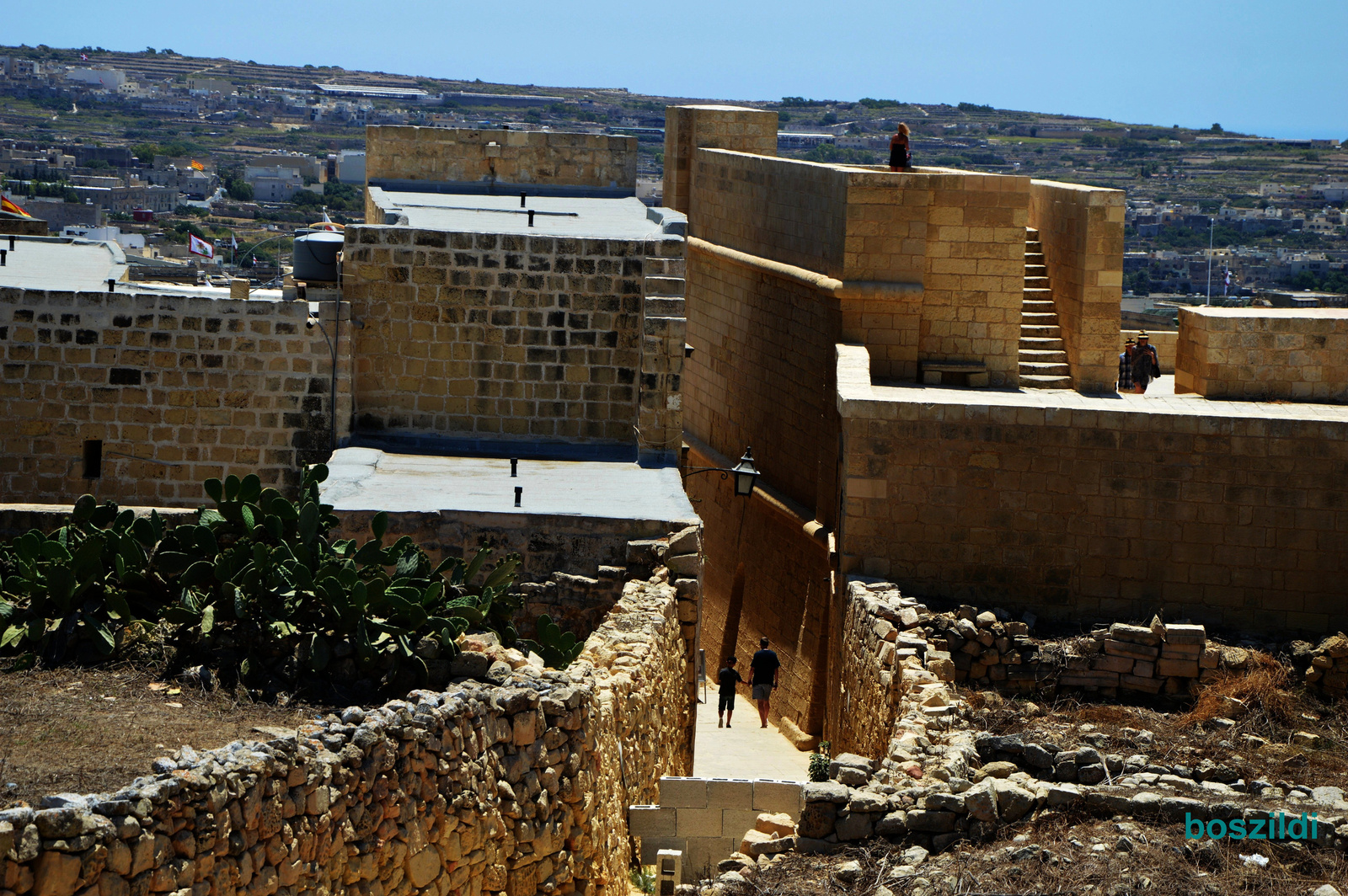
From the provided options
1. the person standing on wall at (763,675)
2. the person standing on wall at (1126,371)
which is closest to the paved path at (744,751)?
the person standing on wall at (763,675)

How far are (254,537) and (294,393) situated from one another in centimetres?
523

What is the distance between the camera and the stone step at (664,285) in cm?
1468

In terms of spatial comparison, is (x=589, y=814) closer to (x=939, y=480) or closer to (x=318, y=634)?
(x=318, y=634)

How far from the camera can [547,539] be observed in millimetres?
12047

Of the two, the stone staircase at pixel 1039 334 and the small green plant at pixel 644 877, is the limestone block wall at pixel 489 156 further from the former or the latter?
the small green plant at pixel 644 877

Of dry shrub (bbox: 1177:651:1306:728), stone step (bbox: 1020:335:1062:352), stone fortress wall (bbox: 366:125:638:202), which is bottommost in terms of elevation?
dry shrub (bbox: 1177:651:1306:728)

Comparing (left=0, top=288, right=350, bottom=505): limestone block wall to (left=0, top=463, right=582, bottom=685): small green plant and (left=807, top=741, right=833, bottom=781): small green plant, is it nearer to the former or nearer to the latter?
(left=0, top=463, right=582, bottom=685): small green plant

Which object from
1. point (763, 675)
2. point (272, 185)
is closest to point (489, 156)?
point (763, 675)

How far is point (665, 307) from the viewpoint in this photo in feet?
48.1

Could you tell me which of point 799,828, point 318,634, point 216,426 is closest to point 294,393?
point 216,426

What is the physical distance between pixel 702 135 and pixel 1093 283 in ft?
23.4

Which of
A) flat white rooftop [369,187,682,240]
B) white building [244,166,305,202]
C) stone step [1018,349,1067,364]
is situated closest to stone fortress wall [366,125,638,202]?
flat white rooftop [369,187,682,240]

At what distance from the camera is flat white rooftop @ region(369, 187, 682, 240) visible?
15680 millimetres

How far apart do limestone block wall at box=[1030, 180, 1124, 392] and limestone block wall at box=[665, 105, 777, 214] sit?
6305mm
